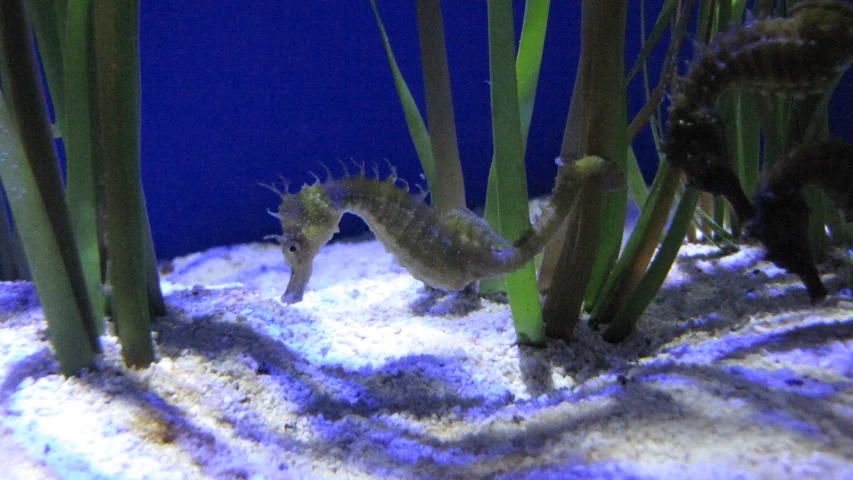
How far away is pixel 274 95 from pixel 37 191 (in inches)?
159

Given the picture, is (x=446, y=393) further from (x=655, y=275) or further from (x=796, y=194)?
(x=796, y=194)

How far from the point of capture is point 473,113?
18.5 feet

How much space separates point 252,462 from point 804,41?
2133 millimetres

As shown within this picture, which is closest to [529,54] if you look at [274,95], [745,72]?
[745,72]

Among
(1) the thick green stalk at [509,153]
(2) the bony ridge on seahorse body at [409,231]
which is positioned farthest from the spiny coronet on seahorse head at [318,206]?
(1) the thick green stalk at [509,153]

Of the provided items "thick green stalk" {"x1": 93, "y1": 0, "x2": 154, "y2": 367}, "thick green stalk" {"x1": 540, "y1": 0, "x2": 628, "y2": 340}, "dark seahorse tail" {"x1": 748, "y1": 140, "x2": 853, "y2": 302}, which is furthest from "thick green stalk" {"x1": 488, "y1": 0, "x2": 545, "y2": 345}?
"thick green stalk" {"x1": 93, "y1": 0, "x2": 154, "y2": 367}

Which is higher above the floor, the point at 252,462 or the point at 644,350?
the point at 252,462

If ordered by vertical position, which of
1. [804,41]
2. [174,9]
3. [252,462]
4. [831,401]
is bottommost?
[252,462]

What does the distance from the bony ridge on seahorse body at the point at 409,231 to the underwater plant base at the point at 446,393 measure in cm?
48

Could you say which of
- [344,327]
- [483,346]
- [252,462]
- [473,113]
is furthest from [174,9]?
[252,462]

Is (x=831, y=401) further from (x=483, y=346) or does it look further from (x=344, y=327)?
(x=344, y=327)

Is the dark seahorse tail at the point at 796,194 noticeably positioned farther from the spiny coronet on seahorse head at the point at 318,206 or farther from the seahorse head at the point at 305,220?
the seahorse head at the point at 305,220

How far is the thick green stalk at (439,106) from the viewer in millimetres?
2943

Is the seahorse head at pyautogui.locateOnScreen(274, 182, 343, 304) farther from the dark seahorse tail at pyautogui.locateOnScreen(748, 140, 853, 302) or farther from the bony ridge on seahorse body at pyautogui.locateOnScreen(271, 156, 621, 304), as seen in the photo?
the dark seahorse tail at pyautogui.locateOnScreen(748, 140, 853, 302)
